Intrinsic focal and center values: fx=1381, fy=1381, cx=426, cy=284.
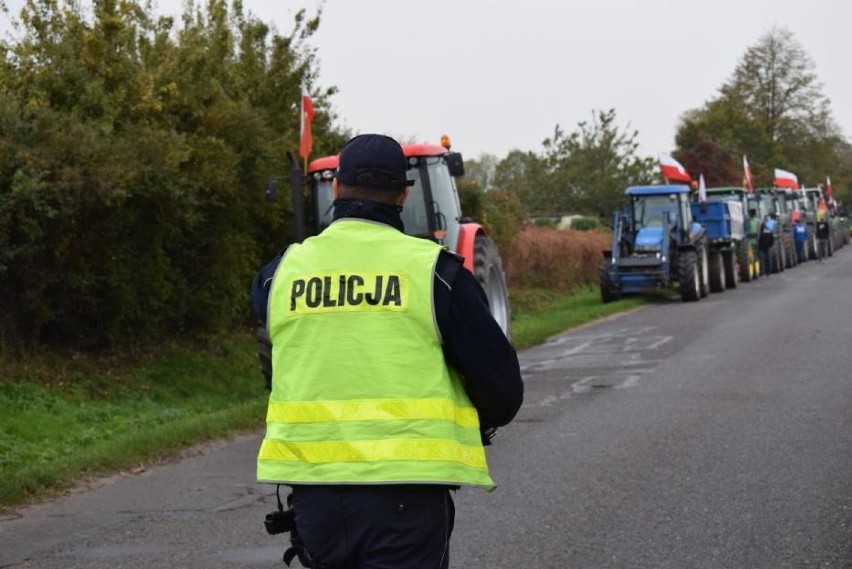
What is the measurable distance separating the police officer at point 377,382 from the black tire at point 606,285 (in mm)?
26748

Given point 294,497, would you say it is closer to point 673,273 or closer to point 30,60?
point 30,60

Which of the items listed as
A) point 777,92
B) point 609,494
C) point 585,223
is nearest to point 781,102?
point 777,92

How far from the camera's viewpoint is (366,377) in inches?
142

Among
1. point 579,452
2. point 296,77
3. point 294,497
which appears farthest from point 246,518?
point 296,77

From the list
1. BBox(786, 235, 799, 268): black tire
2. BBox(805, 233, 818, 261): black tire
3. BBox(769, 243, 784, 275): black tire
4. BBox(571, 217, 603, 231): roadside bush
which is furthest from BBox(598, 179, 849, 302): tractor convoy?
BBox(805, 233, 818, 261): black tire

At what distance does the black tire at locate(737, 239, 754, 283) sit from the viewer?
124ft

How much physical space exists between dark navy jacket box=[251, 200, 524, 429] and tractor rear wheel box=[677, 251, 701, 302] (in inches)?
1039

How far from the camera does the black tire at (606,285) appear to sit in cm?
3028

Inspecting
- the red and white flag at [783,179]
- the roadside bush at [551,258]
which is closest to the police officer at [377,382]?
the roadside bush at [551,258]

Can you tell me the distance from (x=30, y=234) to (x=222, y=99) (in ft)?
16.5

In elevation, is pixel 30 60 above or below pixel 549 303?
above

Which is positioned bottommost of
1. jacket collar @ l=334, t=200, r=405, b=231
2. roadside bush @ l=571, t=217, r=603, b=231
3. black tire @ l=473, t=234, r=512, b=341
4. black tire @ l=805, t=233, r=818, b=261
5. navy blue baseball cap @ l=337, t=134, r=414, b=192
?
black tire @ l=805, t=233, r=818, b=261

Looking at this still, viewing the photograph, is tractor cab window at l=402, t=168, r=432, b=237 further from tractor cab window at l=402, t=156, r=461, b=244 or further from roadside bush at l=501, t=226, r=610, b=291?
roadside bush at l=501, t=226, r=610, b=291

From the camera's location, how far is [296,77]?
75.7ft
